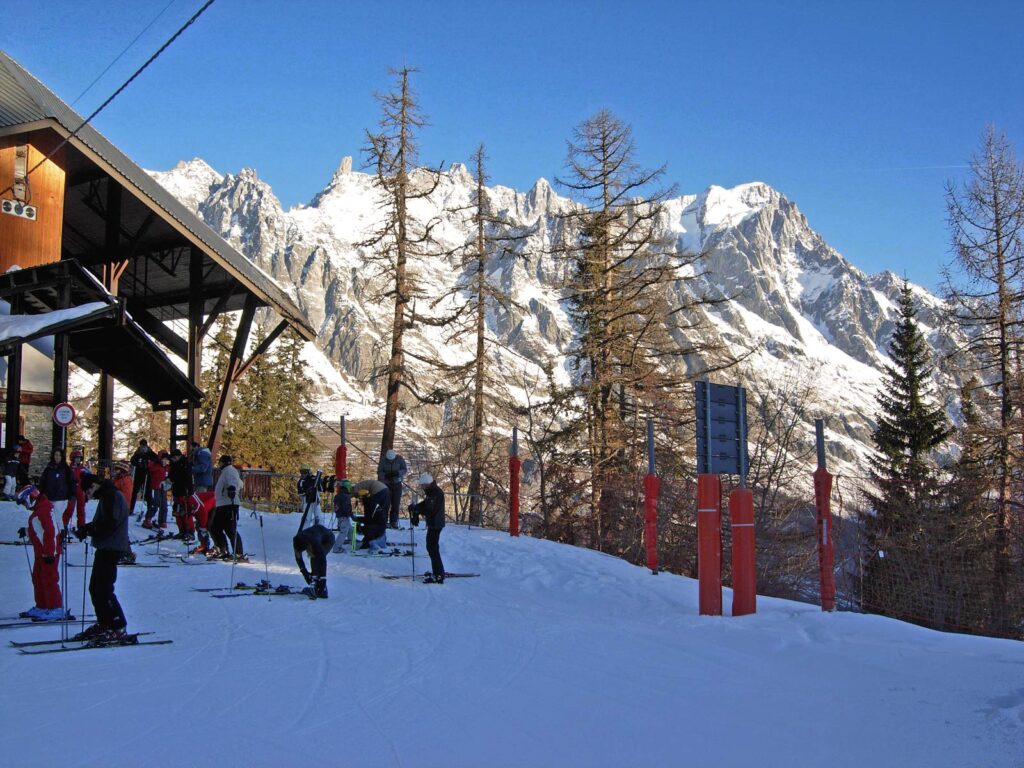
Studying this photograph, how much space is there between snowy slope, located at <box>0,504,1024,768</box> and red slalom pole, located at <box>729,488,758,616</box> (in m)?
0.31

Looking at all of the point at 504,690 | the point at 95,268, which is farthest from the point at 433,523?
the point at 95,268

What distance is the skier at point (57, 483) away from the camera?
10299mm

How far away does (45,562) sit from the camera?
9938 mm

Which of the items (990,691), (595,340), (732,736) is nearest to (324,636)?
(732,736)

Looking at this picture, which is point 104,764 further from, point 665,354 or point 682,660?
point 665,354

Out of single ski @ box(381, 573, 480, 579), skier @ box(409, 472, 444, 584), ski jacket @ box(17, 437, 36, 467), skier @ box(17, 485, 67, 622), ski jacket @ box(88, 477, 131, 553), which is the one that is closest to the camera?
ski jacket @ box(88, 477, 131, 553)

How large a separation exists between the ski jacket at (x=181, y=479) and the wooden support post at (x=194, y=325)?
24.1ft

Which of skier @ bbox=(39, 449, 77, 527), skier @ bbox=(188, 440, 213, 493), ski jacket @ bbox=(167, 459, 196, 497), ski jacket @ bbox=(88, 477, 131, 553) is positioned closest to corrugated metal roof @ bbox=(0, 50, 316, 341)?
ski jacket @ bbox=(167, 459, 196, 497)

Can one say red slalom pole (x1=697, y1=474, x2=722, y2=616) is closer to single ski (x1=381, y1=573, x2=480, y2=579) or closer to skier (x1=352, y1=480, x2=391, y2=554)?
single ski (x1=381, y1=573, x2=480, y2=579)

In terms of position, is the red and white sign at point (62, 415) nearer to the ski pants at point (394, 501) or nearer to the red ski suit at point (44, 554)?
the red ski suit at point (44, 554)

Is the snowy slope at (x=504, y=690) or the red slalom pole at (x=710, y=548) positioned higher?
the red slalom pole at (x=710, y=548)

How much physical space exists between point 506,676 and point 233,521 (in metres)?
9.14

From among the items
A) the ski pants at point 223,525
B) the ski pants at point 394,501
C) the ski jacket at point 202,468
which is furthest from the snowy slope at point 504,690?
the ski pants at point 394,501

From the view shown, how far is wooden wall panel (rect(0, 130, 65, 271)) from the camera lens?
20.5 meters
